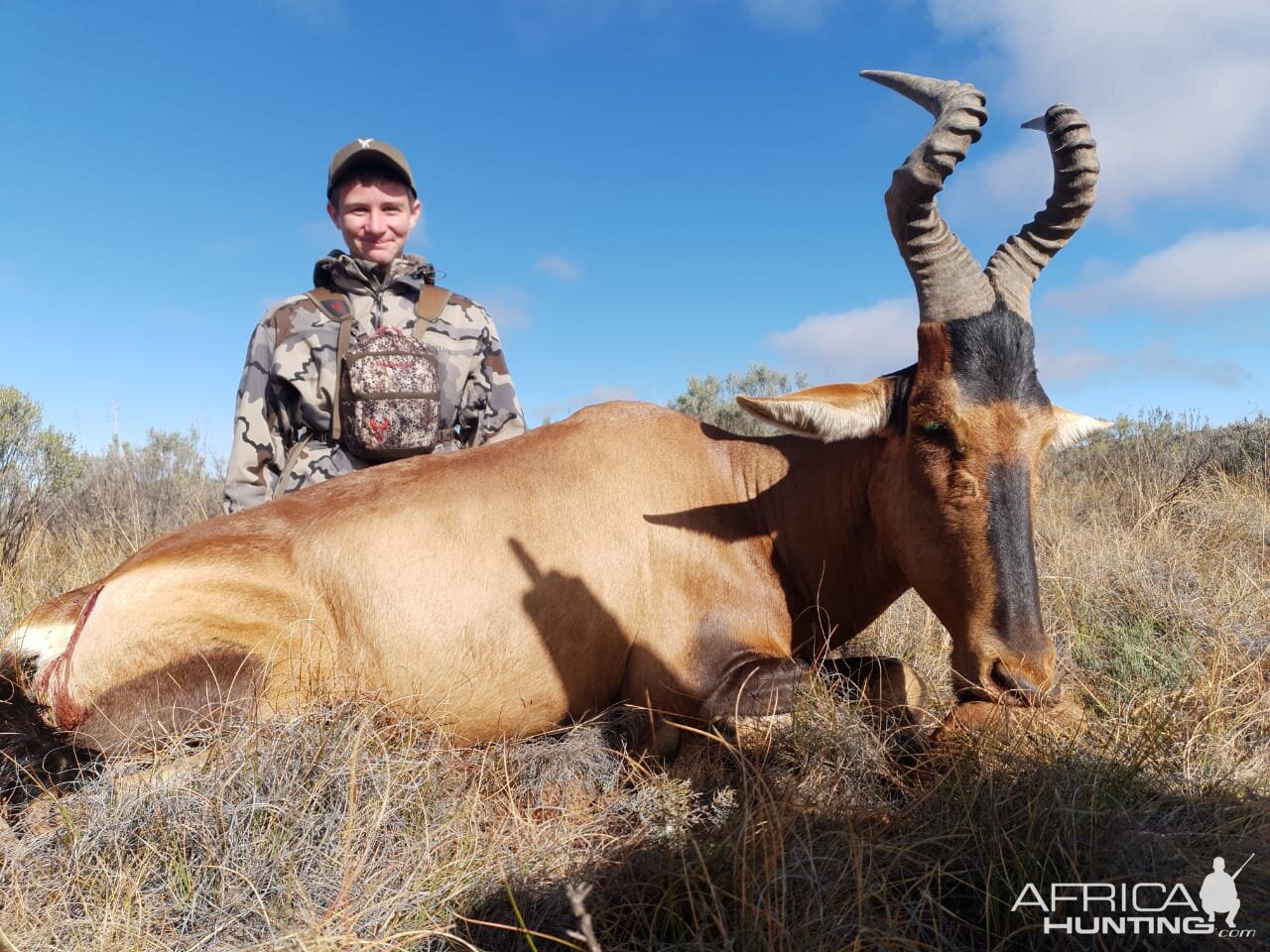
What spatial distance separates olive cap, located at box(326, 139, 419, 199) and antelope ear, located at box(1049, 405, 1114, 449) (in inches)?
205

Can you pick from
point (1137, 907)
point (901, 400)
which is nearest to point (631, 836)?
point (1137, 907)

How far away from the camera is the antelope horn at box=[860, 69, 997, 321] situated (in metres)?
3.68

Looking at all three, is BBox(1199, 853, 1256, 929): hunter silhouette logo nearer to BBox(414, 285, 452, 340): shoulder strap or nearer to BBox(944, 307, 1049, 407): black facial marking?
BBox(944, 307, 1049, 407): black facial marking

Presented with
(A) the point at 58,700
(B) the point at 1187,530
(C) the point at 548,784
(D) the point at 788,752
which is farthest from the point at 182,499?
(B) the point at 1187,530

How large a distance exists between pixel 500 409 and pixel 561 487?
9.58 feet

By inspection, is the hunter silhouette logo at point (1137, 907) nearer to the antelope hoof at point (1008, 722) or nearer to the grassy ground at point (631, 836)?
the grassy ground at point (631, 836)

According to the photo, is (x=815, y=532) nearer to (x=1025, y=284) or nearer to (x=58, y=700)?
(x=1025, y=284)

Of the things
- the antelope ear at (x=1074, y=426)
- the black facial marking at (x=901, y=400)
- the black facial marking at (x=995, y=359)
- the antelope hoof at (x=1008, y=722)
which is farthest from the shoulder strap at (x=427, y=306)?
the antelope hoof at (x=1008, y=722)

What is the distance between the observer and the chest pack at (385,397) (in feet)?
18.7

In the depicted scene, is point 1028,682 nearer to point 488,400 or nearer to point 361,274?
point 488,400

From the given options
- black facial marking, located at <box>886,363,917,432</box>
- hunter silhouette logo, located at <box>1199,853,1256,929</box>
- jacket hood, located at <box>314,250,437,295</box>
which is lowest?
hunter silhouette logo, located at <box>1199,853,1256,929</box>

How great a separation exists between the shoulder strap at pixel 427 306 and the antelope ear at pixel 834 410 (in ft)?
12.3

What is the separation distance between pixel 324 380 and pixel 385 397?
664 mm

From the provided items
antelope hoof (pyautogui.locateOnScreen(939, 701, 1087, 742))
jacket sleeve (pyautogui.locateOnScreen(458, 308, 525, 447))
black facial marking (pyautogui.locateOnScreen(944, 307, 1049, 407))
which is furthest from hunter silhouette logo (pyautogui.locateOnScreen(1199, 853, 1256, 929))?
jacket sleeve (pyautogui.locateOnScreen(458, 308, 525, 447))
